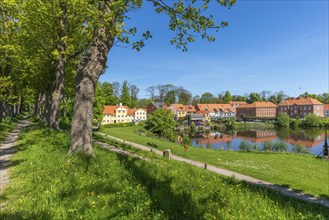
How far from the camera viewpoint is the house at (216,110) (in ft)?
377

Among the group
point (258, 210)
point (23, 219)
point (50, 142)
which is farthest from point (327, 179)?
point (23, 219)

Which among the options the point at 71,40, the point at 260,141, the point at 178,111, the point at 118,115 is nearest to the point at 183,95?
the point at 178,111

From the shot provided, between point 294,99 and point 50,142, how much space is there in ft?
450

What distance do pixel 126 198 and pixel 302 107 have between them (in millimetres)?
134156

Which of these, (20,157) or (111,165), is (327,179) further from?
(20,157)

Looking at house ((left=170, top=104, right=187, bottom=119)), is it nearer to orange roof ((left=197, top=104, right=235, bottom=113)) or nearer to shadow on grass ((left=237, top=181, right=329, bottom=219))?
orange roof ((left=197, top=104, right=235, bottom=113))

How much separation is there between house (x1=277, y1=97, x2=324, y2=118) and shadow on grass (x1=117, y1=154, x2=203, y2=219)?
424 ft

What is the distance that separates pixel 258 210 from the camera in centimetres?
397

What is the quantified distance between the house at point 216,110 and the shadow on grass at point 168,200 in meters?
104

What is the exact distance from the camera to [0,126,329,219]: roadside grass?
3811 mm

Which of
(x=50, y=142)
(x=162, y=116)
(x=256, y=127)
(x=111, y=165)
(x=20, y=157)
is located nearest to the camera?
(x=111, y=165)

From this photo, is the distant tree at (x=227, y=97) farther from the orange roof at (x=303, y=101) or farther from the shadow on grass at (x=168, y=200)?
the shadow on grass at (x=168, y=200)

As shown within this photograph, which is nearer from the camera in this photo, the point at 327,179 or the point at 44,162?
the point at 44,162

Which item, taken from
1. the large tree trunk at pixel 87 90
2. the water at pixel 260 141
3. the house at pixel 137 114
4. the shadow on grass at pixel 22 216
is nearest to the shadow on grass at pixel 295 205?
the shadow on grass at pixel 22 216
